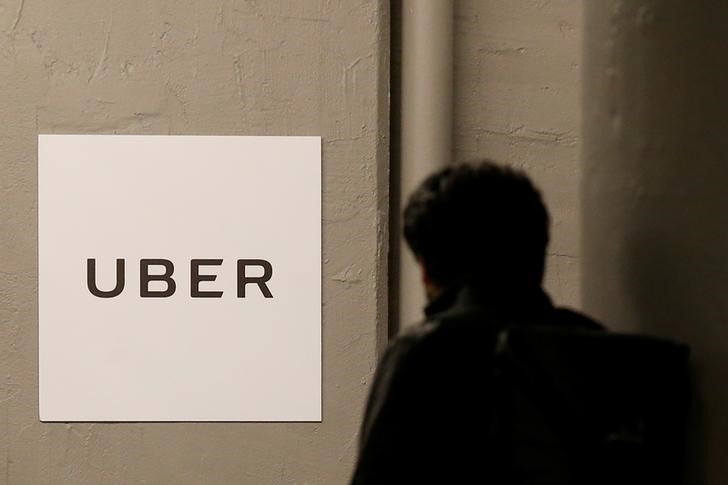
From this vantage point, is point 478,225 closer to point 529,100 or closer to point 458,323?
point 458,323

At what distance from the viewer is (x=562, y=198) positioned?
2.90 meters

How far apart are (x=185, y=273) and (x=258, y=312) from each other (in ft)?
0.69

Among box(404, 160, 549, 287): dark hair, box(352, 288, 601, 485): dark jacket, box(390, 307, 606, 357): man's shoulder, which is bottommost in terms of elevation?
box(352, 288, 601, 485): dark jacket

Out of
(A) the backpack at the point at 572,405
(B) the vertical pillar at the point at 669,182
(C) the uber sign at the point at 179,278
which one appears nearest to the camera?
(A) the backpack at the point at 572,405

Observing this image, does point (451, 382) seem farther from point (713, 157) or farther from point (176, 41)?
point (176, 41)

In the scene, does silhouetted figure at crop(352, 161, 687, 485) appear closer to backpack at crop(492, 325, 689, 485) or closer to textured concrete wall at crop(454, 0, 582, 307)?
backpack at crop(492, 325, 689, 485)

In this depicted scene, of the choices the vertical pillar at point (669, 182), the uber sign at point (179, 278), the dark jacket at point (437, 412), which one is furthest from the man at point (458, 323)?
the uber sign at point (179, 278)

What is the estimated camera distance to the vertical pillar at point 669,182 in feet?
4.37

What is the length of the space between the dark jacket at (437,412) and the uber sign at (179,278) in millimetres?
1604

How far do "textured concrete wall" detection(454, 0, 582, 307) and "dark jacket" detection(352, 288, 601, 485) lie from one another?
172 centimetres

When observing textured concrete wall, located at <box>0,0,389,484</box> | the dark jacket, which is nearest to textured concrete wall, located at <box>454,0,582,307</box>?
textured concrete wall, located at <box>0,0,389,484</box>

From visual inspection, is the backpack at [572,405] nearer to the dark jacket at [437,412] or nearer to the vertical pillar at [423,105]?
the dark jacket at [437,412]

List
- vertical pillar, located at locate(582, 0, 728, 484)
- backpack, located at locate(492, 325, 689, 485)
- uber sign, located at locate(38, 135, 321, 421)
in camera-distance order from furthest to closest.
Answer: uber sign, located at locate(38, 135, 321, 421)
vertical pillar, located at locate(582, 0, 728, 484)
backpack, located at locate(492, 325, 689, 485)

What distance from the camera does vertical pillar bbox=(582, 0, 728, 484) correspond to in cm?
133
